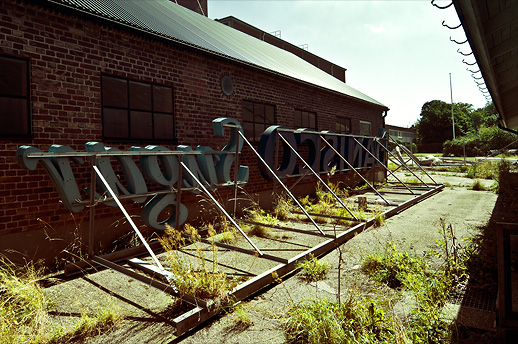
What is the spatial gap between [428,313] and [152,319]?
273cm

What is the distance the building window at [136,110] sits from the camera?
5938mm

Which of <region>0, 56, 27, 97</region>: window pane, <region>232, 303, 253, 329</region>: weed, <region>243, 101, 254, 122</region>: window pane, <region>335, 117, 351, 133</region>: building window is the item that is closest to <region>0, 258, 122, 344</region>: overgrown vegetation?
<region>232, 303, 253, 329</region>: weed

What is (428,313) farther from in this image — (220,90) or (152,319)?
(220,90)

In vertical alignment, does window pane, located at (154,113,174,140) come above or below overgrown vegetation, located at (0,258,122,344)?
above

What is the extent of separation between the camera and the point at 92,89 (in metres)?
5.60

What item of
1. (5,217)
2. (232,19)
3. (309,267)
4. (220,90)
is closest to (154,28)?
(220,90)

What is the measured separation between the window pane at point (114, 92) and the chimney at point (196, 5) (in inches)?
484

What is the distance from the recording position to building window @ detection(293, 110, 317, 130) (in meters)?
11.1

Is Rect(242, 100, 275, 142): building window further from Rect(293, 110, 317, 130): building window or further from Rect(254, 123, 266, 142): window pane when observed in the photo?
Rect(293, 110, 317, 130): building window

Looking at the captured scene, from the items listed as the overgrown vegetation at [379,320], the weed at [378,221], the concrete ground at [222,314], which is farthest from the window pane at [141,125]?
the weed at [378,221]

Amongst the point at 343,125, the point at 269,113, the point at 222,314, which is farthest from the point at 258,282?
the point at 343,125

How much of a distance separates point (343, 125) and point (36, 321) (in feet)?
42.4

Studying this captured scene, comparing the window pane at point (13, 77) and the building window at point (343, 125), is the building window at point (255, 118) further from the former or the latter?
the window pane at point (13, 77)

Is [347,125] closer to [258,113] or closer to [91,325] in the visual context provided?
[258,113]
